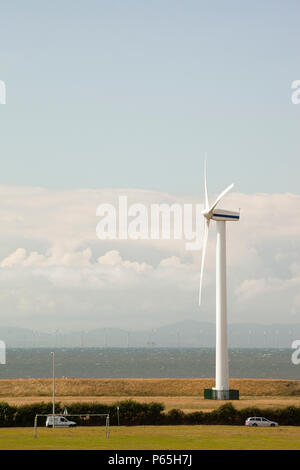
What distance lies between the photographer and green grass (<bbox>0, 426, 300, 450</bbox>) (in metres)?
67.4

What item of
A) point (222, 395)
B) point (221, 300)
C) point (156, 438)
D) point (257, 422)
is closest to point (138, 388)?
point (222, 395)

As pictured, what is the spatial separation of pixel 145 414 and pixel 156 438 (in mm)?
16290

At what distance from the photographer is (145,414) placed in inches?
3521

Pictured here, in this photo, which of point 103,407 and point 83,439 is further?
point 103,407

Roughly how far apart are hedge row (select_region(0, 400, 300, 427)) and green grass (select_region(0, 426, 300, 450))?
3164mm

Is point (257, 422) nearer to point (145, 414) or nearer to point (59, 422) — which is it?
point (145, 414)

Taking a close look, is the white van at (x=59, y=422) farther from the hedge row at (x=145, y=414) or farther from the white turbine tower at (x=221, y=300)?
the white turbine tower at (x=221, y=300)

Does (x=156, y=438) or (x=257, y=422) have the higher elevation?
(x=257, y=422)

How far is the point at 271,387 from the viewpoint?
126 meters

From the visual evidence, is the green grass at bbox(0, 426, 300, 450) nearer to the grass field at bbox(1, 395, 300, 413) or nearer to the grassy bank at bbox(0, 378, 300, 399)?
the grass field at bbox(1, 395, 300, 413)

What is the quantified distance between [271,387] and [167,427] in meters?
44.6
